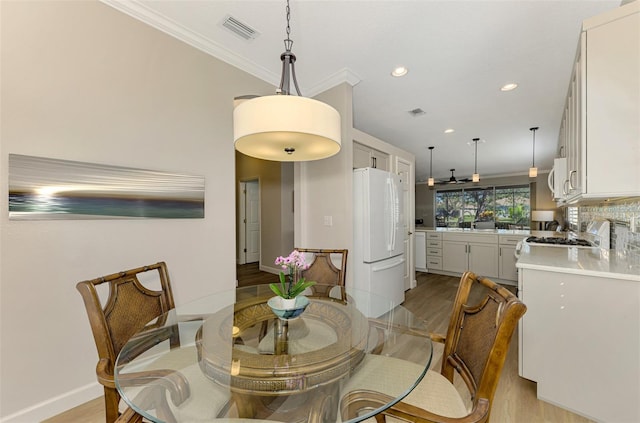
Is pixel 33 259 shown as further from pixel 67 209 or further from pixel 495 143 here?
pixel 495 143

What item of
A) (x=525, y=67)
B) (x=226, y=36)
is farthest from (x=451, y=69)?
(x=226, y=36)

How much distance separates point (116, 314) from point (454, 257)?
5.45m

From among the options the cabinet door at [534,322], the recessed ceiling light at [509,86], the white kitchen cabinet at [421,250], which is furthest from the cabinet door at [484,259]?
the cabinet door at [534,322]

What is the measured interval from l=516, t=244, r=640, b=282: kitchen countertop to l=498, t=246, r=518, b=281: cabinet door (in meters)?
2.54

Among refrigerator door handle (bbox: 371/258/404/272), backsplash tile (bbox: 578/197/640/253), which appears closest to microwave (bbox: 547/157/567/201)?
backsplash tile (bbox: 578/197/640/253)

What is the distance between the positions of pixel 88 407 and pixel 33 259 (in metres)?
1.01

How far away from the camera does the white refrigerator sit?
2.82m

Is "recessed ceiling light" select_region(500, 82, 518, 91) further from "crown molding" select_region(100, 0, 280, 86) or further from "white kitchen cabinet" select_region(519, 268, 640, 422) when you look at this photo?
"crown molding" select_region(100, 0, 280, 86)

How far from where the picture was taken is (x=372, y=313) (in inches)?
63.0

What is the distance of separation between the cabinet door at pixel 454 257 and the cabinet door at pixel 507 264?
0.57m

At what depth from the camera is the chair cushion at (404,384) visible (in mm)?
982

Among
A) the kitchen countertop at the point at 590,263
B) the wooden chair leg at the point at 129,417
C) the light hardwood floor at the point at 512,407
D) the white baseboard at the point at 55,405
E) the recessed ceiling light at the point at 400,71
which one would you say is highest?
the recessed ceiling light at the point at 400,71

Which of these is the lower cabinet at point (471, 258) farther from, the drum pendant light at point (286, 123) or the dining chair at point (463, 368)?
the drum pendant light at point (286, 123)

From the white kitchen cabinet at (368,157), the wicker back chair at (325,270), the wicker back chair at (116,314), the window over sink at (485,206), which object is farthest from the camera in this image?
the window over sink at (485,206)
